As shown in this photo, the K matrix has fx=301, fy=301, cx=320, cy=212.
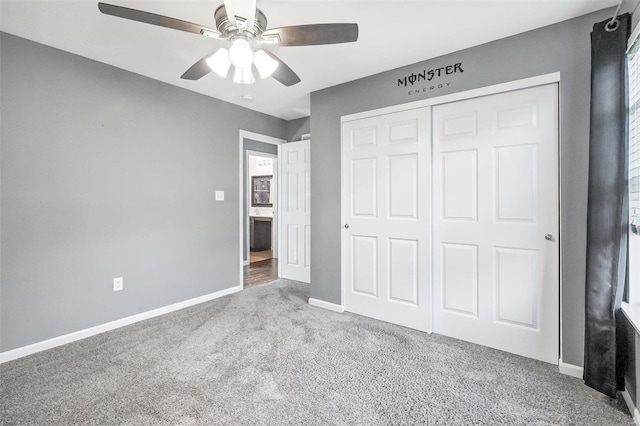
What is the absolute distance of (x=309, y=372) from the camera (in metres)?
2.08

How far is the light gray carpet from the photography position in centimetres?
166

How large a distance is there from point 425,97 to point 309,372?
2.43m

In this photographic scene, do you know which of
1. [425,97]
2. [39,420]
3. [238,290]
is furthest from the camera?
[238,290]

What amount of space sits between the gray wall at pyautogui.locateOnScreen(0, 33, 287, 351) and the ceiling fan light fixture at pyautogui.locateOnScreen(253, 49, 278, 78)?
1779 millimetres

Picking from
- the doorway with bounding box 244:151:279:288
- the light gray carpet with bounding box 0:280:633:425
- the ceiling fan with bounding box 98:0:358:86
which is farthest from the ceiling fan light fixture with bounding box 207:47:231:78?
the doorway with bounding box 244:151:279:288

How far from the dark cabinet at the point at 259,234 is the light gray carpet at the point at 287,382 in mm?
4213

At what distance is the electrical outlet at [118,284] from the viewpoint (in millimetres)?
2834

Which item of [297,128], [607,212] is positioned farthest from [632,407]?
[297,128]

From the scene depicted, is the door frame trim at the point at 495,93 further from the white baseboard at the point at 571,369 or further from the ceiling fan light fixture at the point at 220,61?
the ceiling fan light fixture at the point at 220,61

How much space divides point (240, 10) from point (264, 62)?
0.44 metres

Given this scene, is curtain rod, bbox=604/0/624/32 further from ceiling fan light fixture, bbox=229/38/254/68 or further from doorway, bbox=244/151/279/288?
doorway, bbox=244/151/279/288

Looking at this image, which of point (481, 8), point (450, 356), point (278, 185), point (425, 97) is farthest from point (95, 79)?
point (450, 356)

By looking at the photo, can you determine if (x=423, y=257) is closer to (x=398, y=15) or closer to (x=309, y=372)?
(x=309, y=372)

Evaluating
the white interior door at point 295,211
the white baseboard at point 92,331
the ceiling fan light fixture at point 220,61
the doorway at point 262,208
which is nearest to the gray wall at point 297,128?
the white interior door at point 295,211
